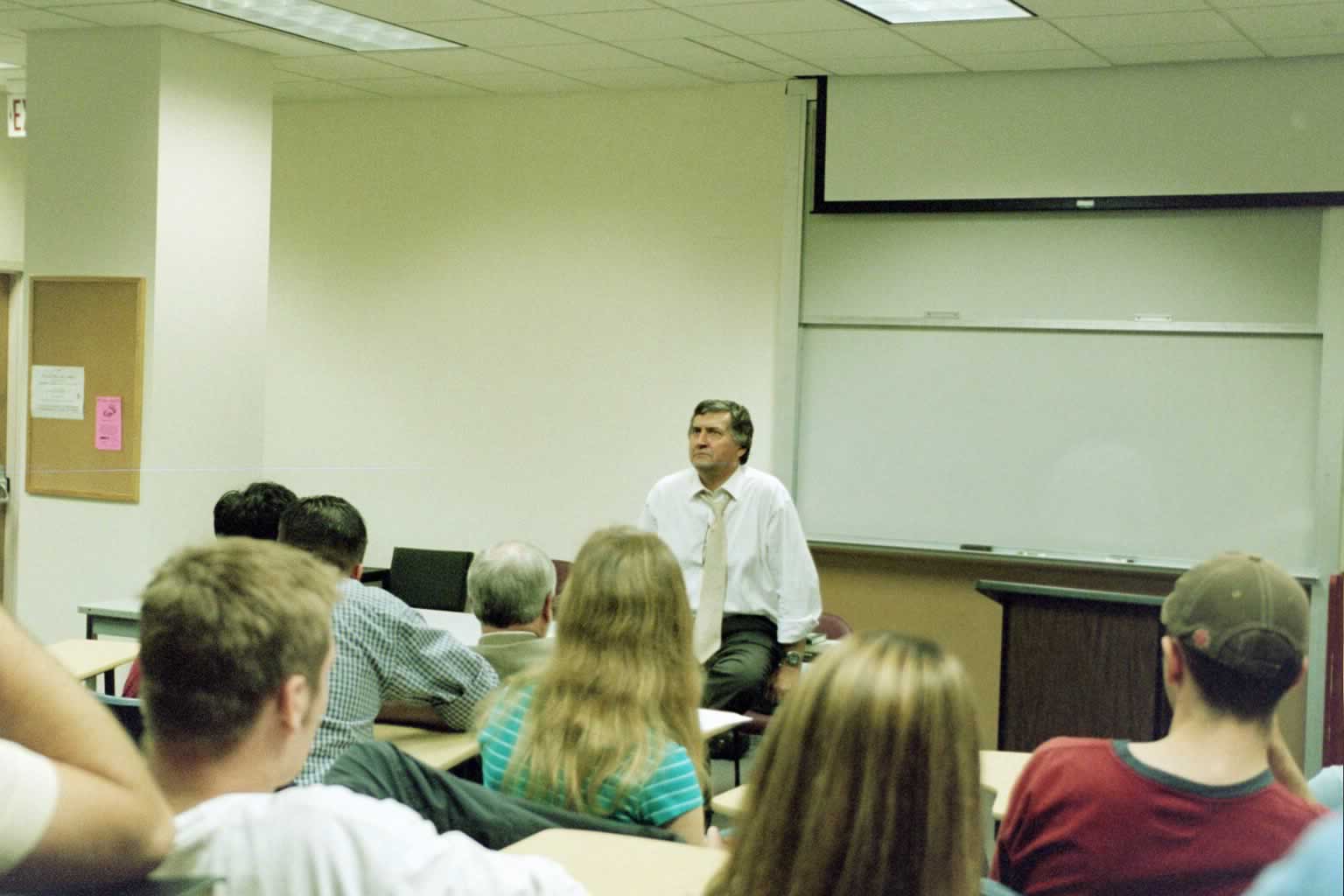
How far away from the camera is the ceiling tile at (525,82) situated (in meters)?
6.82

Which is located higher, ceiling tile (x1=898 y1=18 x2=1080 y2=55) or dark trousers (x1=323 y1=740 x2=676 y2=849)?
ceiling tile (x1=898 y1=18 x2=1080 y2=55)

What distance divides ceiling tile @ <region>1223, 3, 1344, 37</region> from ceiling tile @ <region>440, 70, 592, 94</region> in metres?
2.94

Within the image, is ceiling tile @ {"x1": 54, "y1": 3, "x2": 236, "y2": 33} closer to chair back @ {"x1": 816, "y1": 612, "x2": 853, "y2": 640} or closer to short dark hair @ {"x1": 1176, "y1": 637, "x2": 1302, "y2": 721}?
chair back @ {"x1": 816, "y1": 612, "x2": 853, "y2": 640}

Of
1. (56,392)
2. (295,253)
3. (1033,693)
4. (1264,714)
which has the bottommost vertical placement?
(1033,693)

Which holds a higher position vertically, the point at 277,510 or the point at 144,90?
the point at 144,90

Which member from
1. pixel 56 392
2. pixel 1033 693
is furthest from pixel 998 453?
pixel 56 392

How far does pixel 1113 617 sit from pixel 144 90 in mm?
4298

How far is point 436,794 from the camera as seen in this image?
1963mm

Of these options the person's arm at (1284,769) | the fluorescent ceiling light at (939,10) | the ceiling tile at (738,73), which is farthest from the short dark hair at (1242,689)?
the ceiling tile at (738,73)

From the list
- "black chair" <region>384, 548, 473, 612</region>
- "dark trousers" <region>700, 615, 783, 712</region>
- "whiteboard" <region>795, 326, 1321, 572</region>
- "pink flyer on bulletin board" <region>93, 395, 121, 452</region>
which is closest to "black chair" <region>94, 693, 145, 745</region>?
"dark trousers" <region>700, 615, 783, 712</region>

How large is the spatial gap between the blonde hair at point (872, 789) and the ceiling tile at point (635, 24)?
4.37 metres

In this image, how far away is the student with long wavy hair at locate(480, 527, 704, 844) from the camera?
8.13 feet

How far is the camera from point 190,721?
152 centimetres

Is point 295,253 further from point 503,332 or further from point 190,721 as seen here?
point 190,721
